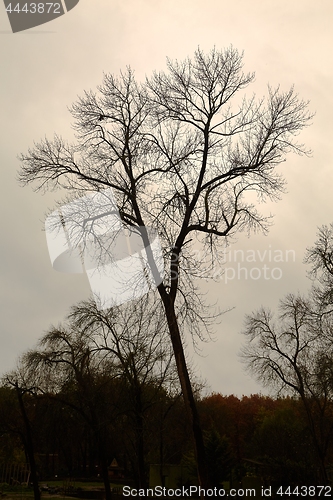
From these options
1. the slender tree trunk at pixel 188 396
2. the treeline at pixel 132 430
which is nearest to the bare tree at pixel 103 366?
the treeline at pixel 132 430

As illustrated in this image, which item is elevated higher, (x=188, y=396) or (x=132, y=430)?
(x=188, y=396)

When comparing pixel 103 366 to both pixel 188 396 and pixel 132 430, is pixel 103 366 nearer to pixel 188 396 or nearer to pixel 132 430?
pixel 132 430

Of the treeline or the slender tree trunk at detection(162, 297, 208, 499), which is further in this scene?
the treeline

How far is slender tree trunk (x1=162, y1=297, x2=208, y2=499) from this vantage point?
37.9 feet

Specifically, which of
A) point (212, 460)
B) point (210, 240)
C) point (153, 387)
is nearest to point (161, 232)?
point (210, 240)

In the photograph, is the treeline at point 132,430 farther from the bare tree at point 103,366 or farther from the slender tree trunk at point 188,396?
the slender tree trunk at point 188,396

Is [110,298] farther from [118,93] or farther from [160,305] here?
[118,93]

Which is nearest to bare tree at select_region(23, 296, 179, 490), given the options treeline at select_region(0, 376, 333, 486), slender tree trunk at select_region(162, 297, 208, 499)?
treeline at select_region(0, 376, 333, 486)

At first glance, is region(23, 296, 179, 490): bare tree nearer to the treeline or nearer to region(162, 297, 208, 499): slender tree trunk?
the treeline

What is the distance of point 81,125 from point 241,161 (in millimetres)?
4431

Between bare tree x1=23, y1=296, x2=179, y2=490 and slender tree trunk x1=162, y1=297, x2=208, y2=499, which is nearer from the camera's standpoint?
slender tree trunk x1=162, y1=297, x2=208, y2=499

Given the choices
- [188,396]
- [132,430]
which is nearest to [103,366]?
[132,430]

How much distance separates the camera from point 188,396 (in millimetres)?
12078

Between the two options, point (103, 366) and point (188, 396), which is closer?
point (188, 396)
